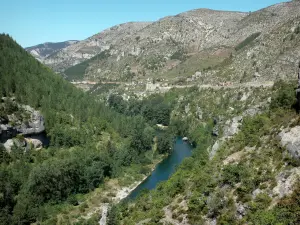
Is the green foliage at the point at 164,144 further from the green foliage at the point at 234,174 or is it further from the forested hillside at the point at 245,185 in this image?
the green foliage at the point at 234,174

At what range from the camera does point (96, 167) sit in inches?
3524

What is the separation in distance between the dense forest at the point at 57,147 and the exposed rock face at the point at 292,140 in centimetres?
5327

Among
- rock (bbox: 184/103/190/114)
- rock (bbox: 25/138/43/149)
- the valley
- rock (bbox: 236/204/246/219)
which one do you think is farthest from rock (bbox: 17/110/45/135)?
rock (bbox: 184/103/190/114)

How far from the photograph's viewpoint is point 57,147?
9606 centimetres

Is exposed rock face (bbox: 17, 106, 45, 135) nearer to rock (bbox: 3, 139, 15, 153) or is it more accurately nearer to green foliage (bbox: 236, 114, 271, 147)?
rock (bbox: 3, 139, 15, 153)

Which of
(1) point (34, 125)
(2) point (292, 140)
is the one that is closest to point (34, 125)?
(1) point (34, 125)

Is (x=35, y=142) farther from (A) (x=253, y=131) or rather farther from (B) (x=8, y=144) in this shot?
(A) (x=253, y=131)

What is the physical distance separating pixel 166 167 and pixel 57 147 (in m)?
33.9

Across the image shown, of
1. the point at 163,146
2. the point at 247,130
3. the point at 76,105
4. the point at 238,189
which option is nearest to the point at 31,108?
the point at 76,105

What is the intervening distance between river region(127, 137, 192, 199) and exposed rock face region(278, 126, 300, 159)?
1886 inches

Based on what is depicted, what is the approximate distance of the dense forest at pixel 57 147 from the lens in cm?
7456

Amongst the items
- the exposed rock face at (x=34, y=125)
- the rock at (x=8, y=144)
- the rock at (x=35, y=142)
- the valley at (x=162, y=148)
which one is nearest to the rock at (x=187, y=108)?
the valley at (x=162, y=148)

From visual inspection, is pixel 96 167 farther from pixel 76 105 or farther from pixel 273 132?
pixel 273 132

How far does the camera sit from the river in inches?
3467
